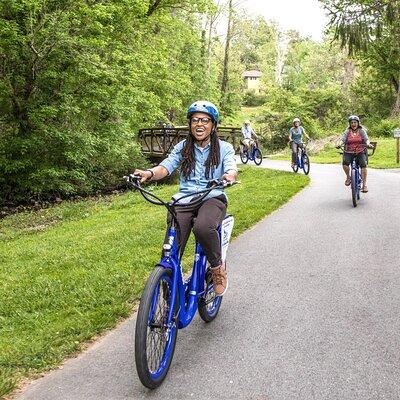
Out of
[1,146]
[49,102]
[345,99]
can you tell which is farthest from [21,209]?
[345,99]

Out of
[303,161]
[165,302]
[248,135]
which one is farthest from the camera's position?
[248,135]

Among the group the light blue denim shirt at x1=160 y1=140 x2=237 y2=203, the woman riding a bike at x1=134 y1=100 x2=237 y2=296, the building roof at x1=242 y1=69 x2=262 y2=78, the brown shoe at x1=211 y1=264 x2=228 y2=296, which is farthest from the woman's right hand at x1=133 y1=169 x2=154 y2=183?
the building roof at x1=242 y1=69 x2=262 y2=78

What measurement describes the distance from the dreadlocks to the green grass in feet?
5.73

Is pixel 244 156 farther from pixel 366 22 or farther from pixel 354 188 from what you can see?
pixel 354 188

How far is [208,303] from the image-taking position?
15.4 feet

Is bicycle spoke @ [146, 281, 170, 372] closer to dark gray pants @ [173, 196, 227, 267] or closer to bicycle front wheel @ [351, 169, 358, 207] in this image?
dark gray pants @ [173, 196, 227, 267]

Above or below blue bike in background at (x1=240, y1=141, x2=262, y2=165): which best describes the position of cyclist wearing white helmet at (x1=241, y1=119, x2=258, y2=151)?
above

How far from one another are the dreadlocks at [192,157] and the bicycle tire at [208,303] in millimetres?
928

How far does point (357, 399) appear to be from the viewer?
11.2 feet

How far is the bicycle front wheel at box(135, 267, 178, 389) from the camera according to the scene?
11.0 ft

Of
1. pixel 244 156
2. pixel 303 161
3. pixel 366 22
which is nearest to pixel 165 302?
pixel 303 161

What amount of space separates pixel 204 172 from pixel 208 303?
1271 mm

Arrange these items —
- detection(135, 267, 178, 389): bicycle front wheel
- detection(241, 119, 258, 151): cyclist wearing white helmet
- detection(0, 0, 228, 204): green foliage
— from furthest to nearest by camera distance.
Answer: detection(241, 119, 258, 151): cyclist wearing white helmet < detection(0, 0, 228, 204): green foliage < detection(135, 267, 178, 389): bicycle front wheel

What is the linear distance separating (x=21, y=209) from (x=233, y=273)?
11.7 meters
